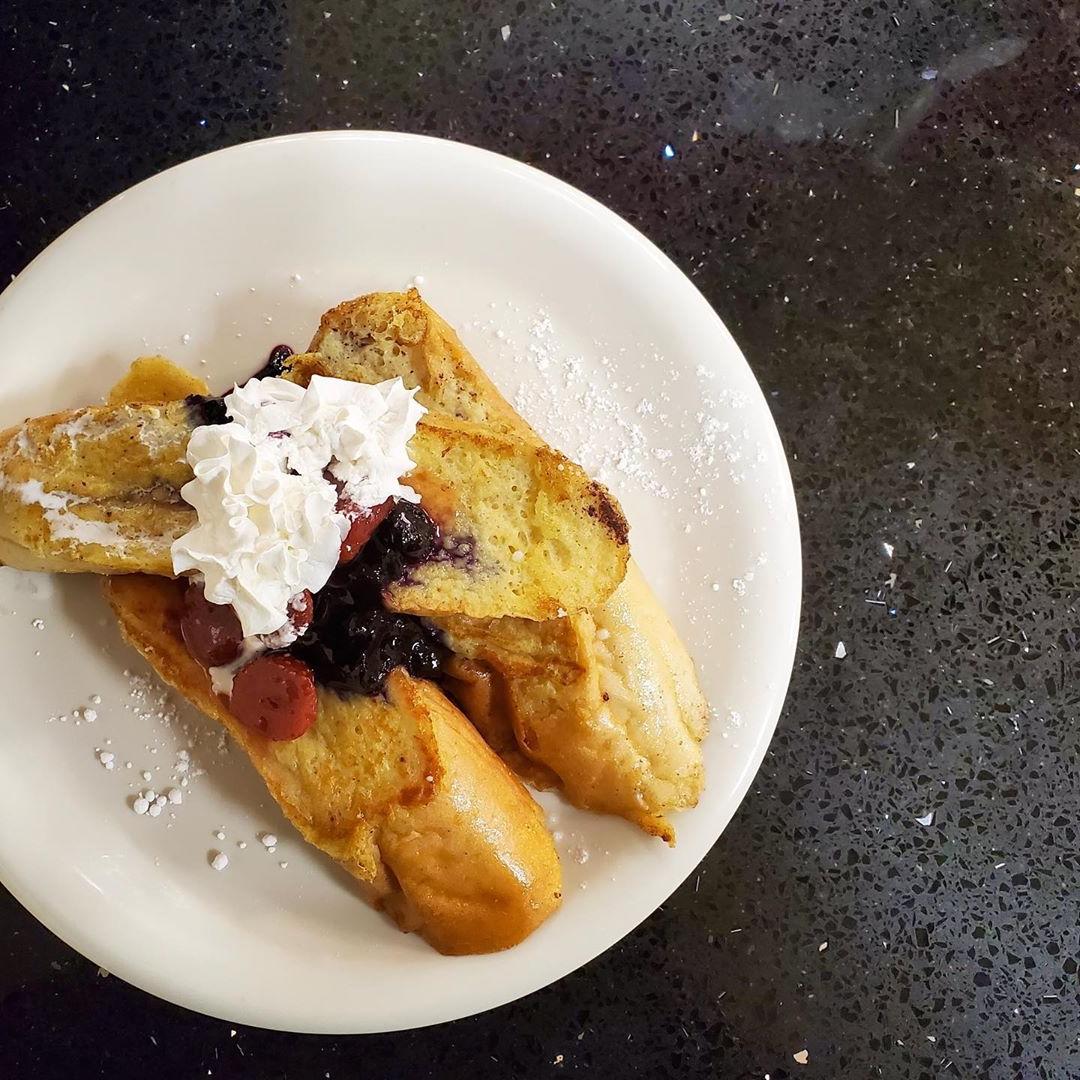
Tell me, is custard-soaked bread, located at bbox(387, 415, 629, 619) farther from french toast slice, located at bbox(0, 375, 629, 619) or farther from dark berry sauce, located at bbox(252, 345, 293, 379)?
dark berry sauce, located at bbox(252, 345, 293, 379)

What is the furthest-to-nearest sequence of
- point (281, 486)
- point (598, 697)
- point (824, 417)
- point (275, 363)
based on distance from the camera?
1. point (824, 417)
2. point (275, 363)
3. point (598, 697)
4. point (281, 486)

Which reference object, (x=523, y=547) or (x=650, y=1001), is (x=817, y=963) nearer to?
(x=650, y=1001)

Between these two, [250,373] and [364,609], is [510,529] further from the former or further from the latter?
[250,373]

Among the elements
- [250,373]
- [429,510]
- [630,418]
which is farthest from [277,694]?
[630,418]

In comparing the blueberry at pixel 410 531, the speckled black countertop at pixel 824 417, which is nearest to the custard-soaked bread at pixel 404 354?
the blueberry at pixel 410 531

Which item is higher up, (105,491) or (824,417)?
(105,491)

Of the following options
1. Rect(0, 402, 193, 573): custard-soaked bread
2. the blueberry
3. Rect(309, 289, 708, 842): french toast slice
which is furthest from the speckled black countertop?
the blueberry

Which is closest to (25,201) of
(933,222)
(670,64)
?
(670,64)
